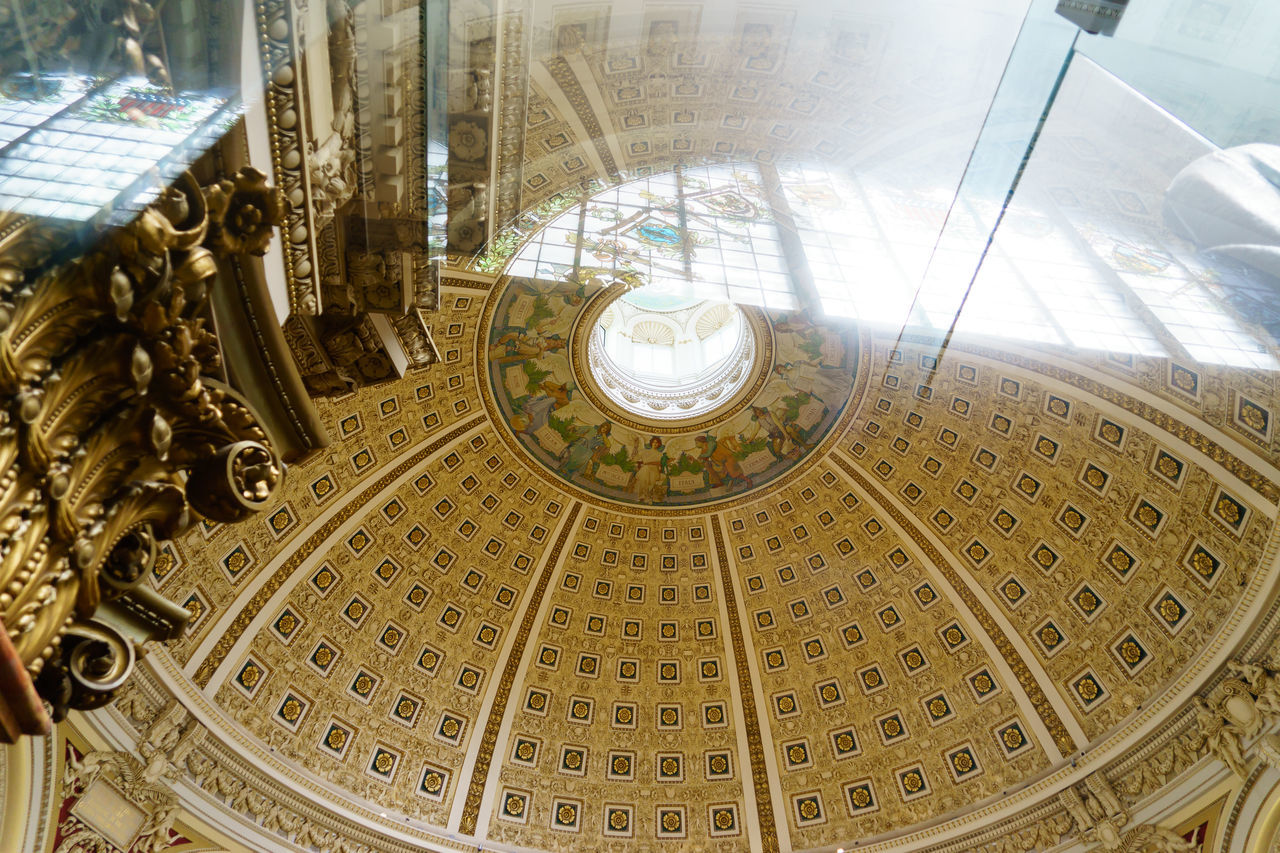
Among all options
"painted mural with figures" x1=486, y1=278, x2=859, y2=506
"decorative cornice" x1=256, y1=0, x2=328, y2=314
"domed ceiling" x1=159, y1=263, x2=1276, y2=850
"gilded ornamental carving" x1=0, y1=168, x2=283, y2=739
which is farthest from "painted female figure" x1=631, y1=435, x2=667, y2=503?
"gilded ornamental carving" x1=0, y1=168, x2=283, y2=739

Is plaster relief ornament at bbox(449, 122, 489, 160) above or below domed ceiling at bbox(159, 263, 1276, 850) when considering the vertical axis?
above

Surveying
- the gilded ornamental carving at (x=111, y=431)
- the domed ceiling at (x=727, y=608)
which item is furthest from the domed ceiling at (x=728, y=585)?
the gilded ornamental carving at (x=111, y=431)

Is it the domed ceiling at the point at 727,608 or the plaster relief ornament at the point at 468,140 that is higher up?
the plaster relief ornament at the point at 468,140

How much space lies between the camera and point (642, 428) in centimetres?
Result: 1513

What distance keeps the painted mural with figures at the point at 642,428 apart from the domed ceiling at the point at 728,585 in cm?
6

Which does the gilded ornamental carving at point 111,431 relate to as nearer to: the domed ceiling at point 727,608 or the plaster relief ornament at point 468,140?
the plaster relief ornament at point 468,140

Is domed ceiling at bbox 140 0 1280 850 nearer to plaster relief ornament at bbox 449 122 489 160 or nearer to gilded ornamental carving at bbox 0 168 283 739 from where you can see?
plaster relief ornament at bbox 449 122 489 160

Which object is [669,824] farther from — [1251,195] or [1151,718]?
[1251,195]

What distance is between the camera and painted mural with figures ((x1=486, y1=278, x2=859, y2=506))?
44.7 feet

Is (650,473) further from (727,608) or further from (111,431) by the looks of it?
(111,431)

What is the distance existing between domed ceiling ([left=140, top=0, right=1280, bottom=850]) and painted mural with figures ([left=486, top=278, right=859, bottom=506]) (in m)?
0.06

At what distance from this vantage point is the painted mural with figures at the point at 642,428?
1363cm

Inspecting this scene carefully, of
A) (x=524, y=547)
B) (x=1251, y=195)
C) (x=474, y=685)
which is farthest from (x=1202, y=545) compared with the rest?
(x=474, y=685)

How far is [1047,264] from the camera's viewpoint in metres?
5.63
